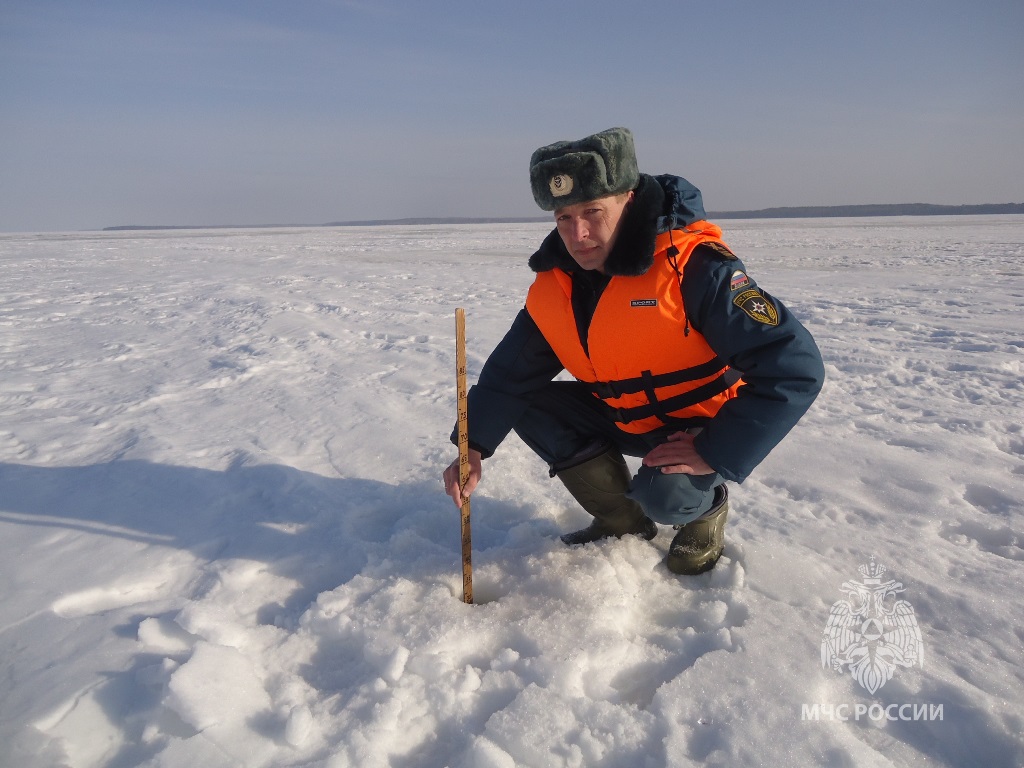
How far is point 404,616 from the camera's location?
1.92 m

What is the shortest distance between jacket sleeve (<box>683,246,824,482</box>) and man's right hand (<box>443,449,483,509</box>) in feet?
2.45

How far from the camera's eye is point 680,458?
6.09ft

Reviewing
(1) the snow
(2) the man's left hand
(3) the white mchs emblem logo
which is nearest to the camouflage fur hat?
(2) the man's left hand

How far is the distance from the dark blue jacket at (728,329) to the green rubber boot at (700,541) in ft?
1.08

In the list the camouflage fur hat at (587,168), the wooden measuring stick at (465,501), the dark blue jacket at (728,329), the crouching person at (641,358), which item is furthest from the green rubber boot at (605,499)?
the camouflage fur hat at (587,168)

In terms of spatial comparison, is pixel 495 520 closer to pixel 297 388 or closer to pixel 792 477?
pixel 792 477

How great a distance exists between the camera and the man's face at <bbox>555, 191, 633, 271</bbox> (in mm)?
1837

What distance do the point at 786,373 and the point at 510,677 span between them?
109cm

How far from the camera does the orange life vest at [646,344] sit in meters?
1.83

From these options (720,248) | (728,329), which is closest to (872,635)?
(728,329)

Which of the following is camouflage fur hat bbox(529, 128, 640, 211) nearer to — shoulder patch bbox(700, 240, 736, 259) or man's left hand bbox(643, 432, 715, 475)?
shoulder patch bbox(700, 240, 736, 259)

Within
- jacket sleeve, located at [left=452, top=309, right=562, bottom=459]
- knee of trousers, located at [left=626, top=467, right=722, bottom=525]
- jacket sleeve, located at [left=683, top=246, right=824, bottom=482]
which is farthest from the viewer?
jacket sleeve, located at [left=452, top=309, right=562, bottom=459]

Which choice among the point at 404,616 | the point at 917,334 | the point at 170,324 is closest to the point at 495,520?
the point at 404,616

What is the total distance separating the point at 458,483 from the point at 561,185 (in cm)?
99
